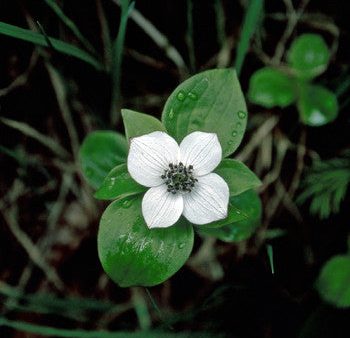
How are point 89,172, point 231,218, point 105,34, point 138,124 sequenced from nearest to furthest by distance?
point 231,218
point 138,124
point 89,172
point 105,34

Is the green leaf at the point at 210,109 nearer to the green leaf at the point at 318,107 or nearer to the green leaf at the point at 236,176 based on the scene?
the green leaf at the point at 236,176

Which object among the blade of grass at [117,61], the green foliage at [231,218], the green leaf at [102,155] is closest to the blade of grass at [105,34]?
the blade of grass at [117,61]

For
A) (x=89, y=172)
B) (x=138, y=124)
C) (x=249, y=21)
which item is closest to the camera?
(x=138, y=124)

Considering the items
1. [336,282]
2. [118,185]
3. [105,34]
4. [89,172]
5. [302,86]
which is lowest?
[336,282]

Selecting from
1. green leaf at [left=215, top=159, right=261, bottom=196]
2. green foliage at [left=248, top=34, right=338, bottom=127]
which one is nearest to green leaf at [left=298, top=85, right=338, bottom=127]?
green foliage at [left=248, top=34, right=338, bottom=127]

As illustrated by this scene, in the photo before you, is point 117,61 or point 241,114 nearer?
point 241,114

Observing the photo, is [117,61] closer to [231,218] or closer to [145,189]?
[145,189]

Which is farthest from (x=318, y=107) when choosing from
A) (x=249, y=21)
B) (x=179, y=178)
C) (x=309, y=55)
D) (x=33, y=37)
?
(x=33, y=37)
